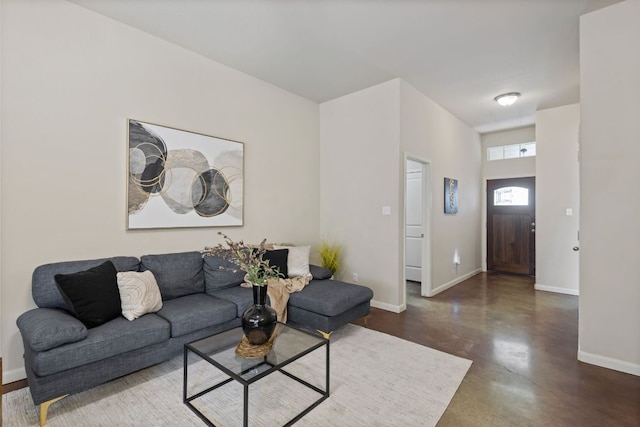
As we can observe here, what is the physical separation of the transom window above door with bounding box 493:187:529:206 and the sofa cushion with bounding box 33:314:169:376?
6586mm

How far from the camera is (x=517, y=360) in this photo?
2613mm

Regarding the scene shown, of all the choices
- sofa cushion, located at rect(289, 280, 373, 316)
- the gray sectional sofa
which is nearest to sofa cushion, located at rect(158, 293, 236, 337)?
the gray sectional sofa

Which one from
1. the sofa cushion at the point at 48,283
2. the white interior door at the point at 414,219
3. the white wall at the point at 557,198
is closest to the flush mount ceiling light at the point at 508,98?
the white wall at the point at 557,198

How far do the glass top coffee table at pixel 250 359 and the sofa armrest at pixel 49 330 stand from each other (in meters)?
0.68

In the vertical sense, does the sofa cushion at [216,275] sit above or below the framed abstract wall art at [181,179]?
below

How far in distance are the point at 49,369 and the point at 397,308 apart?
11.1 feet

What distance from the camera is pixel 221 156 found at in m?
3.50

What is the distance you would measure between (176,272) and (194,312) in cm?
61

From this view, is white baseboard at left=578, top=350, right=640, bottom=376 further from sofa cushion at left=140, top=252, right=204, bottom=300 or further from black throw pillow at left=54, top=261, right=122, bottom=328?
black throw pillow at left=54, top=261, right=122, bottom=328

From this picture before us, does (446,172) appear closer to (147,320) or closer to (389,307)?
(389,307)

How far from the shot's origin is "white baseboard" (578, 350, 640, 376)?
2.39 meters

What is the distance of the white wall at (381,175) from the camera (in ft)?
12.9

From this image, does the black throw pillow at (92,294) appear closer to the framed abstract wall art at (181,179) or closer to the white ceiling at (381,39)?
the framed abstract wall art at (181,179)

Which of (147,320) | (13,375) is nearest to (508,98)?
(147,320)
